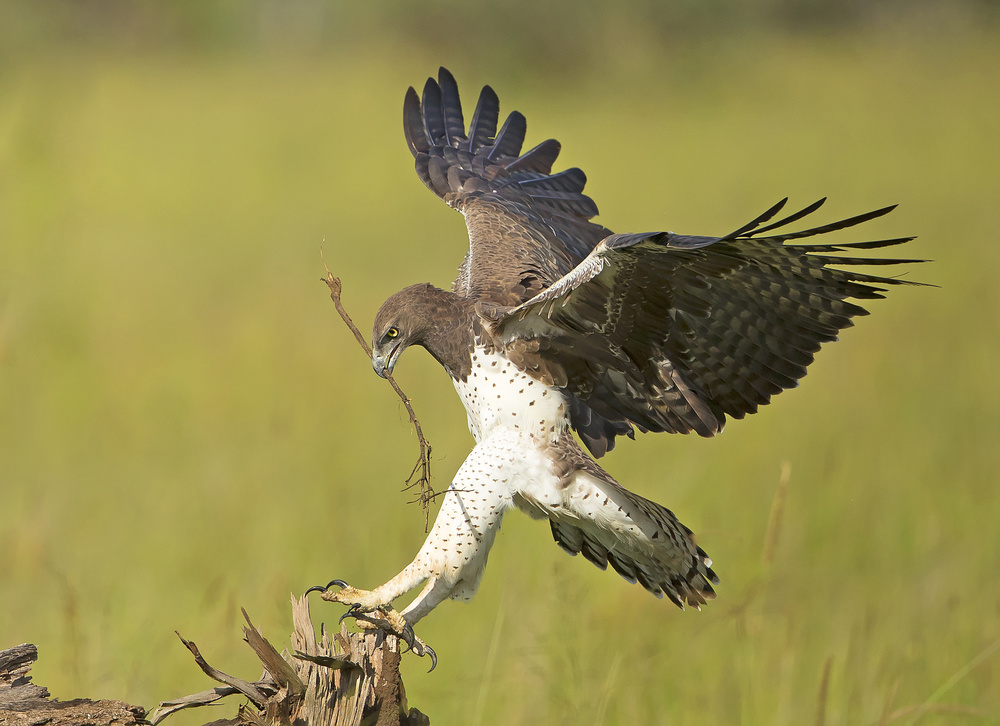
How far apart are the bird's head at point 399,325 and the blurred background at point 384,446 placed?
1061mm

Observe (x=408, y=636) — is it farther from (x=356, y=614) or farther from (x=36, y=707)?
(x=36, y=707)

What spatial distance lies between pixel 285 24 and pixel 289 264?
20.0 metres

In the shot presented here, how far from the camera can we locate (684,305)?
3.59 metres

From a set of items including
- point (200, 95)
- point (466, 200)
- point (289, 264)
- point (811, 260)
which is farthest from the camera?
point (200, 95)

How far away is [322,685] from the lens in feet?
9.50

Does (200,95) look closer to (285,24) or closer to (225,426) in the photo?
(285,24)

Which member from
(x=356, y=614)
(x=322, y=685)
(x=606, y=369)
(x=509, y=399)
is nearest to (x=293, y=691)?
(x=322, y=685)

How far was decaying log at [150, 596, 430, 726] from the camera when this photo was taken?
2.77 meters

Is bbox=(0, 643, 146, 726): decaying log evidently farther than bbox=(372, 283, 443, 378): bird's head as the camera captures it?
No

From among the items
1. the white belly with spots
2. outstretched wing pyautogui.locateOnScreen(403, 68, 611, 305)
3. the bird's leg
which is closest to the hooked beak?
the white belly with spots

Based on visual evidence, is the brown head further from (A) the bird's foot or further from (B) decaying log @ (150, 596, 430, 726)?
(B) decaying log @ (150, 596, 430, 726)

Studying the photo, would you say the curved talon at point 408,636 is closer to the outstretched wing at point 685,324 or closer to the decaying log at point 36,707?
the decaying log at point 36,707

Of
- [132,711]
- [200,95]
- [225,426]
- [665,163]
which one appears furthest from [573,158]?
[132,711]

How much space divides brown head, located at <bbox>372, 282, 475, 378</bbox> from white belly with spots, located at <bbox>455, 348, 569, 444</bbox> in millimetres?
82
